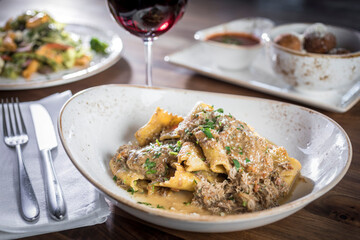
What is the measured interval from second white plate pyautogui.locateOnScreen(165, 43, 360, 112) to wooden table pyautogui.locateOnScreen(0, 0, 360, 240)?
0.05 m

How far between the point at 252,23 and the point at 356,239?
7.02 ft

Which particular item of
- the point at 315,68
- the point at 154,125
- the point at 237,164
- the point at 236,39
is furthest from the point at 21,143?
the point at 236,39

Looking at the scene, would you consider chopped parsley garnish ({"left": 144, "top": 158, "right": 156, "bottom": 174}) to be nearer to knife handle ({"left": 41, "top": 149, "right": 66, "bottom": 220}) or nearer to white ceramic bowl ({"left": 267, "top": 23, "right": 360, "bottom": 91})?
knife handle ({"left": 41, "top": 149, "right": 66, "bottom": 220})

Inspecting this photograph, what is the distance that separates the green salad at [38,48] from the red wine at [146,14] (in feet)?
2.58

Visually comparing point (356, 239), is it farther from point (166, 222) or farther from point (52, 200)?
point (52, 200)

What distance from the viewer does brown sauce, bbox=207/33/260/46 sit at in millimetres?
2767

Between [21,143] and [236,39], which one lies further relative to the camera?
[236,39]

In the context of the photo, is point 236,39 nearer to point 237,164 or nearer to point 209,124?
point 209,124

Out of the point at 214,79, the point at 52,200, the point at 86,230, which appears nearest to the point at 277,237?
the point at 86,230

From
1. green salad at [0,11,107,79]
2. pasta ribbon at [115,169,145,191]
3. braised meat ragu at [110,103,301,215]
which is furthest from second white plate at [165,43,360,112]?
pasta ribbon at [115,169,145,191]

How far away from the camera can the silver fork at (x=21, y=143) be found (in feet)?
4.18

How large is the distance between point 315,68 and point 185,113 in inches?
35.5

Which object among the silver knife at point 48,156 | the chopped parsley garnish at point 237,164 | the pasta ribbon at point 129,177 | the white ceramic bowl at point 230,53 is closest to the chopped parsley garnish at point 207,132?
the chopped parsley garnish at point 237,164

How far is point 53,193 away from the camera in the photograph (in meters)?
1.33
